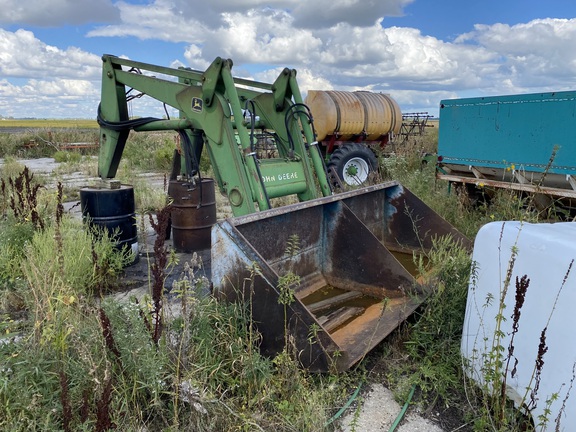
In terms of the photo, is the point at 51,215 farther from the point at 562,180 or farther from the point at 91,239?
the point at 562,180

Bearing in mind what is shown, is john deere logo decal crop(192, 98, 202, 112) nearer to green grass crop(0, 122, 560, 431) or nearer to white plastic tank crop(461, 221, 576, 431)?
green grass crop(0, 122, 560, 431)

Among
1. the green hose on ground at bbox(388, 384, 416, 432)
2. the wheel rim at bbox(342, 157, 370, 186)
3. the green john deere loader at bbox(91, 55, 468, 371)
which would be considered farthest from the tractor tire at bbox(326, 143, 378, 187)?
the green hose on ground at bbox(388, 384, 416, 432)

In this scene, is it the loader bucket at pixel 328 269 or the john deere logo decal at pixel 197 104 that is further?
the john deere logo decal at pixel 197 104

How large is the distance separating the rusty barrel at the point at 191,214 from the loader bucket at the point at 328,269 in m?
1.82

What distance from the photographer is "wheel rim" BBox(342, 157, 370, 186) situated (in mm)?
9562

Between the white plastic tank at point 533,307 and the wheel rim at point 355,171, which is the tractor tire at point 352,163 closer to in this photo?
the wheel rim at point 355,171

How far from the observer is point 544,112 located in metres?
5.44

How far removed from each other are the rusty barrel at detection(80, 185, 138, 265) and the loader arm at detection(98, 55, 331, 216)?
369mm

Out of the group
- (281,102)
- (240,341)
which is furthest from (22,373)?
(281,102)

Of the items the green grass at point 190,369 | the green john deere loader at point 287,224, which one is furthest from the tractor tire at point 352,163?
the green grass at point 190,369

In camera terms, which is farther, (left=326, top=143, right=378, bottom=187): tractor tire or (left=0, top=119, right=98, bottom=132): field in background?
(left=0, top=119, right=98, bottom=132): field in background

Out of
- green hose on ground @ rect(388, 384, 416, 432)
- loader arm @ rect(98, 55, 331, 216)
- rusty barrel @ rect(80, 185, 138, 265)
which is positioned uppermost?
loader arm @ rect(98, 55, 331, 216)

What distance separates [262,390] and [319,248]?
1.61 metres

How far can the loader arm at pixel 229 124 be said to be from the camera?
3832mm
